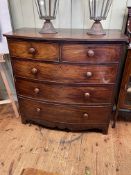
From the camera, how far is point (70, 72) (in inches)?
56.2

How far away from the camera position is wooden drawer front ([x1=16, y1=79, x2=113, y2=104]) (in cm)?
150

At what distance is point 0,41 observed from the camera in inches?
68.9

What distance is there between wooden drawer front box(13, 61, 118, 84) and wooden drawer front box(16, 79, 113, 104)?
72 millimetres

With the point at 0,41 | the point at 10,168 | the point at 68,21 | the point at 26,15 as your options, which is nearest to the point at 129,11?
the point at 68,21

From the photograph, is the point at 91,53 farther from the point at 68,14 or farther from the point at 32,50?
the point at 68,14

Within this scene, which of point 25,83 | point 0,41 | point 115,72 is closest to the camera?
point 115,72

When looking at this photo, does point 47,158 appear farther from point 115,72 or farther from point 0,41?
point 0,41

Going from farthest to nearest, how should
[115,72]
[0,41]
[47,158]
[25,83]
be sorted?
[0,41]
[25,83]
[47,158]
[115,72]

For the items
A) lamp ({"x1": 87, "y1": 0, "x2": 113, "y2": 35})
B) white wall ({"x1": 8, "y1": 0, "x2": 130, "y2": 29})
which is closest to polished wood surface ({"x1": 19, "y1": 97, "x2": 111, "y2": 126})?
lamp ({"x1": 87, "y1": 0, "x2": 113, "y2": 35})

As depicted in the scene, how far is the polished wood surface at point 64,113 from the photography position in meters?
1.61

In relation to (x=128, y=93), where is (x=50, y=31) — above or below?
above

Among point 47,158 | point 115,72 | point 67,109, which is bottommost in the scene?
point 47,158

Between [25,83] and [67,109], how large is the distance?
0.49m

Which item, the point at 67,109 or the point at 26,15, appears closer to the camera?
the point at 67,109
